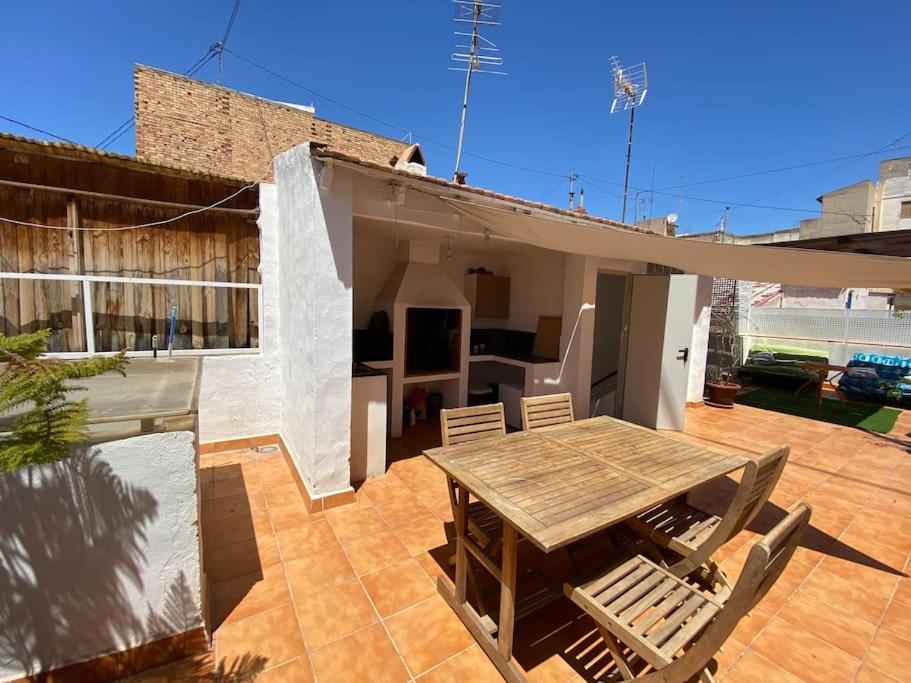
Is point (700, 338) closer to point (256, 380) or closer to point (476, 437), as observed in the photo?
point (476, 437)

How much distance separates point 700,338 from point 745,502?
8282 millimetres

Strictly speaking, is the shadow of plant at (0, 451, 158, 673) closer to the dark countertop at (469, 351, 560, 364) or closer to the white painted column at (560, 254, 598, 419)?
the dark countertop at (469, 351, 560, 364)

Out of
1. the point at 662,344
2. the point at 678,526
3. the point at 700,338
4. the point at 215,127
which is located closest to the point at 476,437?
the point at 678,526

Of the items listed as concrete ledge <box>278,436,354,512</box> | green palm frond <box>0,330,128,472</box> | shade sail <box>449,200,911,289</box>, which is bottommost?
concrete ledge <box>278,436,354,512</box>

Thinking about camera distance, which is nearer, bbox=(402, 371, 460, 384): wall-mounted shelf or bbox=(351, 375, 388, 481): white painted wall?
bbox=(351, 375, 388, 481): white painted wall

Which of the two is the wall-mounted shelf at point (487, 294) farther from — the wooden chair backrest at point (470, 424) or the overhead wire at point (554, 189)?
the overhead wire at point (554, 189)

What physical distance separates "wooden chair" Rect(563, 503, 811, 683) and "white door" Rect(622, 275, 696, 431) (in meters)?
5.32

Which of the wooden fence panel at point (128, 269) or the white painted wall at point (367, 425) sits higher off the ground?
the wooden fence panel at point (128, 269)

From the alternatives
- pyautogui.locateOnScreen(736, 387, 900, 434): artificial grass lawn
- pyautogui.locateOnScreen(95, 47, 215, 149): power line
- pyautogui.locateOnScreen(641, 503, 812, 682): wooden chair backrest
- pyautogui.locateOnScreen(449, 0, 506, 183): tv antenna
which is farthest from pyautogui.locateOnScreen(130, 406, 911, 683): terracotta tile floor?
pyautogui.locateOnScreen(95, 47, 215, 149): power line

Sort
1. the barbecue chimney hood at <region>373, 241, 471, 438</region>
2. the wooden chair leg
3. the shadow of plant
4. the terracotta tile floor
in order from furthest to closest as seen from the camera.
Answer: the barbecue chimney hood at <region>373, 241, 471, 438</region>
the terracotta tile floor
the wooden chair leg
the shadow of plant

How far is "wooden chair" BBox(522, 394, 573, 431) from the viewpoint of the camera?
174 inches

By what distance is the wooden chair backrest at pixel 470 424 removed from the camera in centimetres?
372

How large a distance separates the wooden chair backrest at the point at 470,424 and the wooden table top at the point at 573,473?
0.22 metres

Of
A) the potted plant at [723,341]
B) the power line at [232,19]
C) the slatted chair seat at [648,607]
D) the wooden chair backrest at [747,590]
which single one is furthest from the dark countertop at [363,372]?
the potted plant at [723,341]
